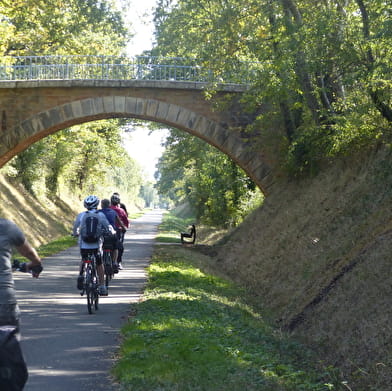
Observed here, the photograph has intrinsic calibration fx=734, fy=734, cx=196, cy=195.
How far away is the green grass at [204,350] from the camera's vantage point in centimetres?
687

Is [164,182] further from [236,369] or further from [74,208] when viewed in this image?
[236,369]

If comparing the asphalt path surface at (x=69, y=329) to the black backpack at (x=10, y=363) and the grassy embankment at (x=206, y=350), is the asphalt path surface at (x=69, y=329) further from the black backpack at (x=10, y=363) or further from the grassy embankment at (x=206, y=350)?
the black backpack at (x=10, y=363)

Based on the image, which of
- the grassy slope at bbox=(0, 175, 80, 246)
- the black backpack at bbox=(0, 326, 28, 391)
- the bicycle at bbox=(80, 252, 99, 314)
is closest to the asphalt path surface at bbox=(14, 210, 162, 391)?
the bicycle at bbox=(80, 252, 99, 314)

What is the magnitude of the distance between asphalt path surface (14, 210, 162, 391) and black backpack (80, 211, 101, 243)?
119cm

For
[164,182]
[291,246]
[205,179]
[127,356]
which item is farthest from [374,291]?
[164,182]

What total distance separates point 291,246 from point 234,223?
48.1 feet

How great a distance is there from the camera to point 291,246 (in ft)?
55.7

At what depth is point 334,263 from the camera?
12664mm

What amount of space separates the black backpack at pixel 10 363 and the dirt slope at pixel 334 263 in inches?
146

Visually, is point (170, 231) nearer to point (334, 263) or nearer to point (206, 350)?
point (334, 263)

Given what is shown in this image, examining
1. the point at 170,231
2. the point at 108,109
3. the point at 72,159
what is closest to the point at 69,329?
the point at 108,109

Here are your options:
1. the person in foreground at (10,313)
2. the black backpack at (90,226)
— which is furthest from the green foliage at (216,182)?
Answer: the person in foreground at (10,313)

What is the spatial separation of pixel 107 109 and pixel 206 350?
784 inches

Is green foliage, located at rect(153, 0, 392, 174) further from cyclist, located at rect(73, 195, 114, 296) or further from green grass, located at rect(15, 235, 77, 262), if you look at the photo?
green grass, located at rect(15, 235, 77, 262)
